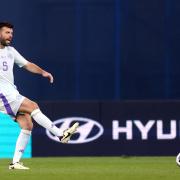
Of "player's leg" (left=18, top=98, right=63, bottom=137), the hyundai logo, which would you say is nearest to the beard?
"player's leg" (left=18, top=98, right=63, bottom=137)

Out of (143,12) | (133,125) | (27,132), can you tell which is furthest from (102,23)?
(27,132)

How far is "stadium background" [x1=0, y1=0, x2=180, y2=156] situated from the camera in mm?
16875

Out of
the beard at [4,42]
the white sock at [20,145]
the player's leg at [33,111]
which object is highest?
the beard at [4,42]

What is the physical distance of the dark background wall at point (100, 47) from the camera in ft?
55.4

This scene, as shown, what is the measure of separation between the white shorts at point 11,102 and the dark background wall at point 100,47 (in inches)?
258

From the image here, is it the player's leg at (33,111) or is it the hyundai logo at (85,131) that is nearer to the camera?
the player's leg at (33,111)

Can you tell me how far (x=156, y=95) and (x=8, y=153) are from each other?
13.1 ft

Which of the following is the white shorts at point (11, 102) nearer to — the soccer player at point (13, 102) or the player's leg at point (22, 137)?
the soccer player at point (13, 102)

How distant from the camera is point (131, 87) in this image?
55.4 feet

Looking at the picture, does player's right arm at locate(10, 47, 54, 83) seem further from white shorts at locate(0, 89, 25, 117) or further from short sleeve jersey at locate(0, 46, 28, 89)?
white shorts at locate(0, 89, 25, 117)
